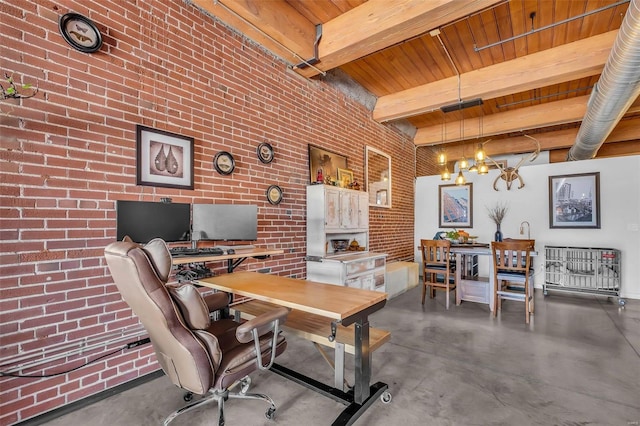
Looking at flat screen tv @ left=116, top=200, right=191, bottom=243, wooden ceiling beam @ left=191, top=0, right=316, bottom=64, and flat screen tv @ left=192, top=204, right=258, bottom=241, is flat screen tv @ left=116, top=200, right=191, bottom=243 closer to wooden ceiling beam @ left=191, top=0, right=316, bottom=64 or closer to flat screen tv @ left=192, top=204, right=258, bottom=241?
flat screen tv @ left=192, top=204, right=258, bottom=241

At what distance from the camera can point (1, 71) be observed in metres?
1.93

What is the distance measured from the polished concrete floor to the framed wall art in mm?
2212

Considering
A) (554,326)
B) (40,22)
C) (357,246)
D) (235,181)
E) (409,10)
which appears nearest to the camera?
(40,22)

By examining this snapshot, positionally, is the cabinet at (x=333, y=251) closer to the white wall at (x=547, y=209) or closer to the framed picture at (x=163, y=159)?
the framed picture at (x=163, y=159)

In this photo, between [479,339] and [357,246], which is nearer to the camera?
[479,339]

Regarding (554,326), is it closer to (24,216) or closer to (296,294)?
(296,294)

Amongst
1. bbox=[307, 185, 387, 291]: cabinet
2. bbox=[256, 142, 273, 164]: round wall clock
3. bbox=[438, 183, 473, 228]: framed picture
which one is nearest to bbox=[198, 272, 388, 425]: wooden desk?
bbox=[307, 185, 387, 291]: cabinet

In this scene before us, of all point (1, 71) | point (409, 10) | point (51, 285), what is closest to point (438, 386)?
point (51, 285)

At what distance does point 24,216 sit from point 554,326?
5.57 m

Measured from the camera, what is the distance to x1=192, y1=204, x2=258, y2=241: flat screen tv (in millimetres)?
2754

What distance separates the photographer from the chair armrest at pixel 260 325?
169 cm

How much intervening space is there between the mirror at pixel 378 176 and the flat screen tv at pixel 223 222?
3161 millimetres

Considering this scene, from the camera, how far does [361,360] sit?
201cm

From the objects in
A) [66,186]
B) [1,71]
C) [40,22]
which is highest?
[40,22]
